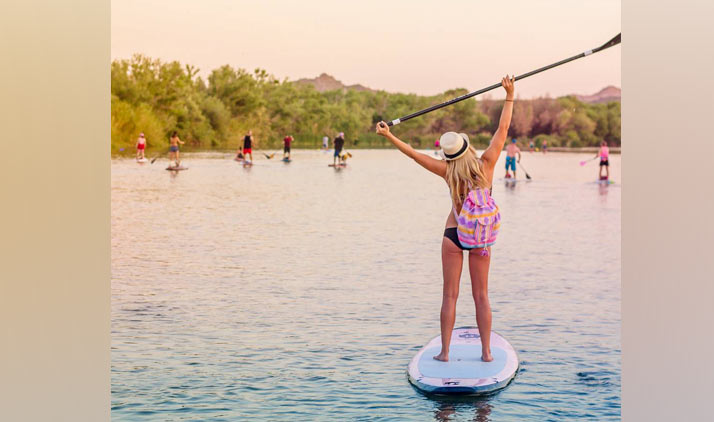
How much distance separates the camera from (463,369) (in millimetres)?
4777

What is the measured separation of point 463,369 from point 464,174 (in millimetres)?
979

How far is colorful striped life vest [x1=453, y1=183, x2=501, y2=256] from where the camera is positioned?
451 centimetres

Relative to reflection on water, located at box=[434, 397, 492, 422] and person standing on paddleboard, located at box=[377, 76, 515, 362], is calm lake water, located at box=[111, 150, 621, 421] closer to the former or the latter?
reflection on water, located at box=[434, 397, 492, 422]

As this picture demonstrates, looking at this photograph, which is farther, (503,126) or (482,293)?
(482,293)

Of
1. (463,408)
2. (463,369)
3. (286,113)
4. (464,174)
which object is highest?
(286,113)

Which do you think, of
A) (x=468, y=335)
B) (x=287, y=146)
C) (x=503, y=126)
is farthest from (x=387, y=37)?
(x=503, y=126)

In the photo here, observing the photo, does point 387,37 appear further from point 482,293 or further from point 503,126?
point 503,126

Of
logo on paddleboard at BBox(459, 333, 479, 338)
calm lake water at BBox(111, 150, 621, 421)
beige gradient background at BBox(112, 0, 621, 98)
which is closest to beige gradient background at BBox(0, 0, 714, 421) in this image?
calm lake water at BBox(111, 150, 621, 421)

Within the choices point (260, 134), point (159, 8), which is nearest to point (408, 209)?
point (159, 8)
